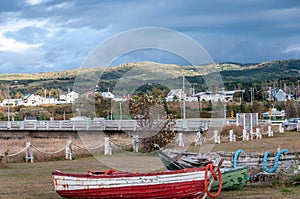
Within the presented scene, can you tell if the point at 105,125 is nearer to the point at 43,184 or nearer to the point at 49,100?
the point at 43,184

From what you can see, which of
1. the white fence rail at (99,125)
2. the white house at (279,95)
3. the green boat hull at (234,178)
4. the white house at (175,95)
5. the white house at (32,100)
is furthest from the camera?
the white house at (32,100)

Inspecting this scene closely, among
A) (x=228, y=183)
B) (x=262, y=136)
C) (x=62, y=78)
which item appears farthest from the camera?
(x=62, y=78)

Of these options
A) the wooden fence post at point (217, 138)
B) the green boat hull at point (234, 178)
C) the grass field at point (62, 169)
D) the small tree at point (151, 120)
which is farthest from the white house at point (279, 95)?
the green boat hull at point (234, 178)

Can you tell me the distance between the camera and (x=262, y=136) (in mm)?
49219

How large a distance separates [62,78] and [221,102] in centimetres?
16380

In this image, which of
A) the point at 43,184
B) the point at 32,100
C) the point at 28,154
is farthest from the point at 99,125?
the point at 32,100

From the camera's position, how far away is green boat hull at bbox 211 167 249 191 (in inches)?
653

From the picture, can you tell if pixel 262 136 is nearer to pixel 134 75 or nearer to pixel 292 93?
pixel 134 75

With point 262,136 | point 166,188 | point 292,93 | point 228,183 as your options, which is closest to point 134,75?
point 228,183

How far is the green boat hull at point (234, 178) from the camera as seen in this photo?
54.5 feet

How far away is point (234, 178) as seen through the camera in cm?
1675

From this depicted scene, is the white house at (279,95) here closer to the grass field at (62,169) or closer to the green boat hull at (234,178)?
the grass field at (62,169)

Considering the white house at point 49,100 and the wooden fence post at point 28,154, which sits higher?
the white house at point 49,100

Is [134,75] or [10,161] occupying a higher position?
[134,75]
